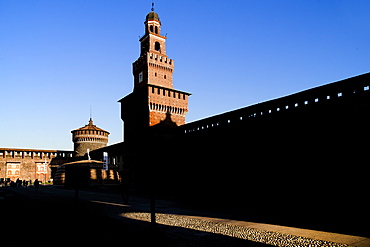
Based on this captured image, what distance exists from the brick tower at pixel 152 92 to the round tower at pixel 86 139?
17.4 metres

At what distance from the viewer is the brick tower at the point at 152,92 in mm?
28797

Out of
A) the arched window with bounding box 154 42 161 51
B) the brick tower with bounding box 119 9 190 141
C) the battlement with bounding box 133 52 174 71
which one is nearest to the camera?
the brick tower with bounding box 119 9 190 141

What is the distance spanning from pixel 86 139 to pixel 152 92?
2384 cm

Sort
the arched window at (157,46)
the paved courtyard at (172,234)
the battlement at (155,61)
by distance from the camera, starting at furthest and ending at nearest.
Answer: the arched window at (157,46), the battlement at (155,61), the paved courtyard at (172,234)

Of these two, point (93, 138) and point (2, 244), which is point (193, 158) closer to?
point (2, 244)

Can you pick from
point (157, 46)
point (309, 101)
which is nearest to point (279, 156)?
point (309, 101)

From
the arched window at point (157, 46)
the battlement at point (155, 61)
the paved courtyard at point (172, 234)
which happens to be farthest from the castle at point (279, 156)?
the arched window at point (157, 46)

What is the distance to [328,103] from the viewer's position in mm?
10641

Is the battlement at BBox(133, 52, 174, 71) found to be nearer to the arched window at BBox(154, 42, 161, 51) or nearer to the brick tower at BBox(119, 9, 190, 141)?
the brick tower at BBox(119, 9, 190, 141)

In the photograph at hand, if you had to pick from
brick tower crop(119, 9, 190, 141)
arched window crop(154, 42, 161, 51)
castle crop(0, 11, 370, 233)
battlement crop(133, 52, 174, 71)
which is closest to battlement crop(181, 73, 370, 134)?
castle crop(0, 11, 370, 233)

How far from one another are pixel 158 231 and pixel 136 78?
1163 inches

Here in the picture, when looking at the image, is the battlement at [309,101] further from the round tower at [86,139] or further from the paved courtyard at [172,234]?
the round tower at [86,139]

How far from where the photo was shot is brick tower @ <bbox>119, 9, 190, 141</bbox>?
28.8m

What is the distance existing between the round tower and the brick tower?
17366 millimetres
